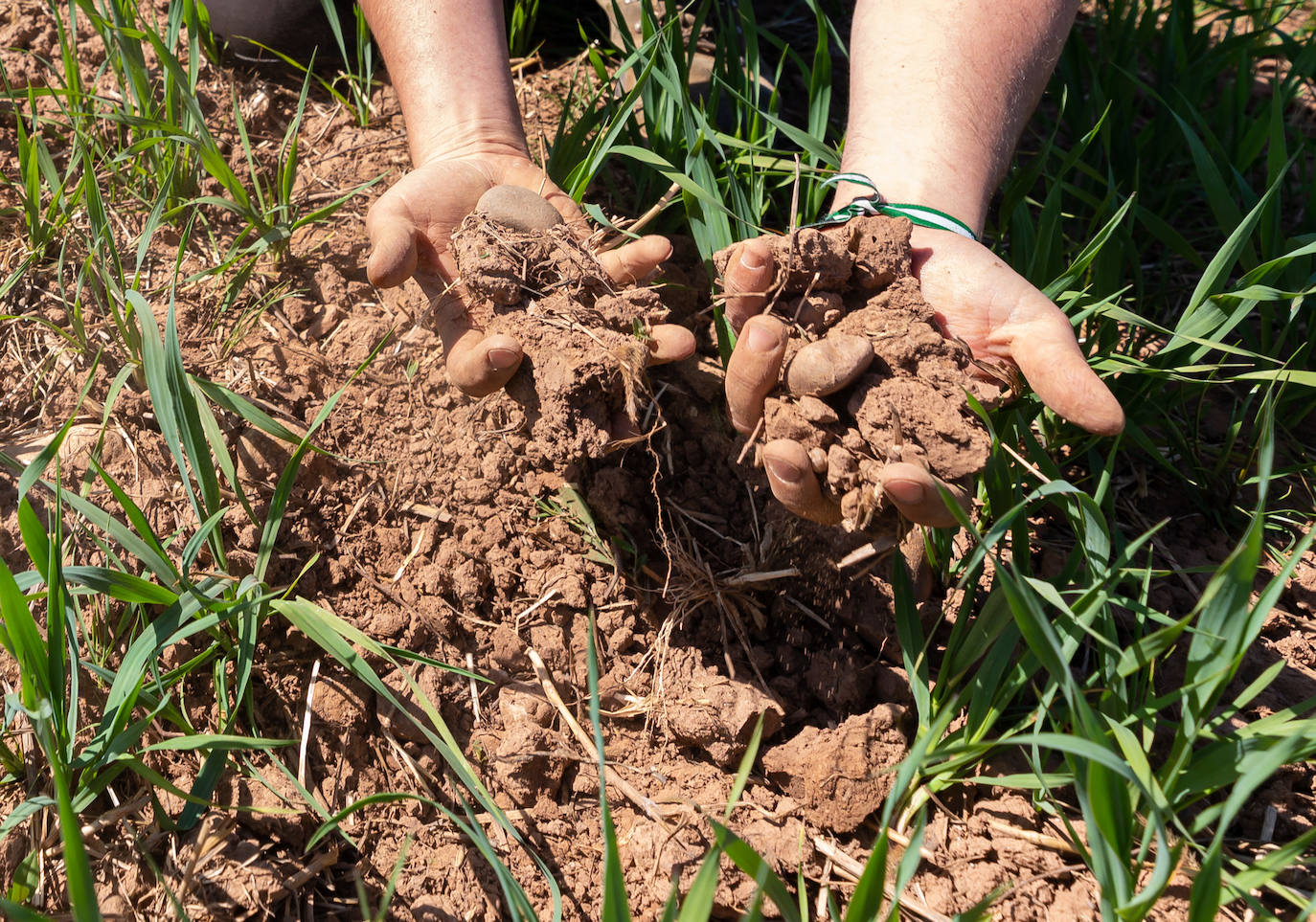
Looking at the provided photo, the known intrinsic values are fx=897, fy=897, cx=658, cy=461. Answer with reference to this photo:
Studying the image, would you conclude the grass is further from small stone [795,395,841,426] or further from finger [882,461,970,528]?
small stone [795,395,841,426]

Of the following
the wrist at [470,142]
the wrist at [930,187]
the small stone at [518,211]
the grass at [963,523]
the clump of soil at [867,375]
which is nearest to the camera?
the grass at [963,523]

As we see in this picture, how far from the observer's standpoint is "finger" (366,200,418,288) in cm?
127

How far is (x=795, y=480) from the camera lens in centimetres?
112

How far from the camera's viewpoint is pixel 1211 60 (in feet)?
6.40

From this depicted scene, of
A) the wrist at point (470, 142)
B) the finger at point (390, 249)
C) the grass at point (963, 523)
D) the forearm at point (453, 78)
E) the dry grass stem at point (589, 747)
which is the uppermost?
the forearm at point (453, 78)

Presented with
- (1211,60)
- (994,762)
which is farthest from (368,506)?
(1211,60)

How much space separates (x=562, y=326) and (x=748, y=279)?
262 millimetres

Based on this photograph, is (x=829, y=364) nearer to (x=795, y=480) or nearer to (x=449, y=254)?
(x=795, y=480)

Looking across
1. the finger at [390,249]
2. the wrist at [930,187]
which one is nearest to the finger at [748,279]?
the wrist at [930,187]

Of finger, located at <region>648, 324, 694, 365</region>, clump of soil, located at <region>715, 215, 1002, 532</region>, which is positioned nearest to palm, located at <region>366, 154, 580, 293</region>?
finger, located at <region>648, 324, 694, 365</region>

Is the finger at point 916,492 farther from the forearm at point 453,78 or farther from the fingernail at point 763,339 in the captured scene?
the forearm at point 453,78

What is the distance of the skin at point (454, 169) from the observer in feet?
4.16

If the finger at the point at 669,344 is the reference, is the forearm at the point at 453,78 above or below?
above

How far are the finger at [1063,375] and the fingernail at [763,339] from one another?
334 millimetres
